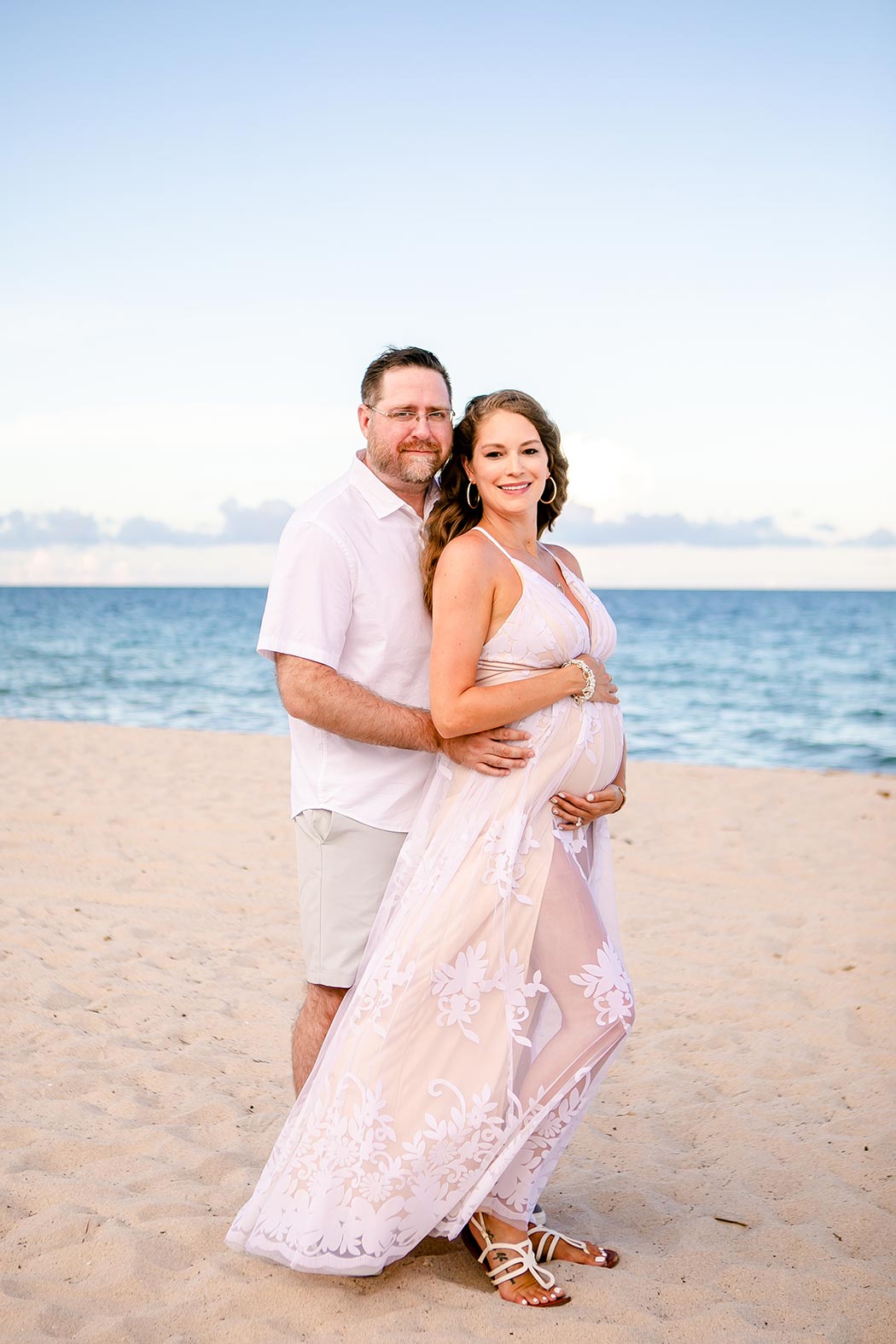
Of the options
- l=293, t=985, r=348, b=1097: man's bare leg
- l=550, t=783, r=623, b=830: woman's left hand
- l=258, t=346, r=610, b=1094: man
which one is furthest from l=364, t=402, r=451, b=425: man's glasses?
l=293, t=985, r=348, b=1097: man's bare leg

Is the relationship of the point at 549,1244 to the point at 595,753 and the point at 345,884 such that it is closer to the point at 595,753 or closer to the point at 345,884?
the point at 345,884

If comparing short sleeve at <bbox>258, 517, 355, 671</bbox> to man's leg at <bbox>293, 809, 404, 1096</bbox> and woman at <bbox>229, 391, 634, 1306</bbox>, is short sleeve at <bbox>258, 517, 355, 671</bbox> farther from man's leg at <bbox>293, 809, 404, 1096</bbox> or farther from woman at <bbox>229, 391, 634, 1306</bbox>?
man's leg at <bbox>293, 809, 404, 1096</bbox>

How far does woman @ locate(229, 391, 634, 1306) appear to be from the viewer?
271 centimetres

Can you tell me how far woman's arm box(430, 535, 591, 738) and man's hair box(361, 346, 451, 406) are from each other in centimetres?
61

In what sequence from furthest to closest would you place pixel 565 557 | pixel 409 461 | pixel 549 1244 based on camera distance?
pixel 565 557, pixel 409 461, pixel 549 1244

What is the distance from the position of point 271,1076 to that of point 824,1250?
2.06m

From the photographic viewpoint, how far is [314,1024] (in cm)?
313

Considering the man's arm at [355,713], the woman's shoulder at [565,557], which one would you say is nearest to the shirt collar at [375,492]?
the woman's shoulder at [565,557]

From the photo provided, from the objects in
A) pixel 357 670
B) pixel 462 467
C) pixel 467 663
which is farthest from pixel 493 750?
pixel 462 467

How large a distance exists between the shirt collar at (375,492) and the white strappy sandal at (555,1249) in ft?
6.53

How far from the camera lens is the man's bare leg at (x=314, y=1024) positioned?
3119mm

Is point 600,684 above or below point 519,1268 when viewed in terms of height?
above

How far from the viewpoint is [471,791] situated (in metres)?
2.89

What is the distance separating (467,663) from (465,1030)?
0.91m
